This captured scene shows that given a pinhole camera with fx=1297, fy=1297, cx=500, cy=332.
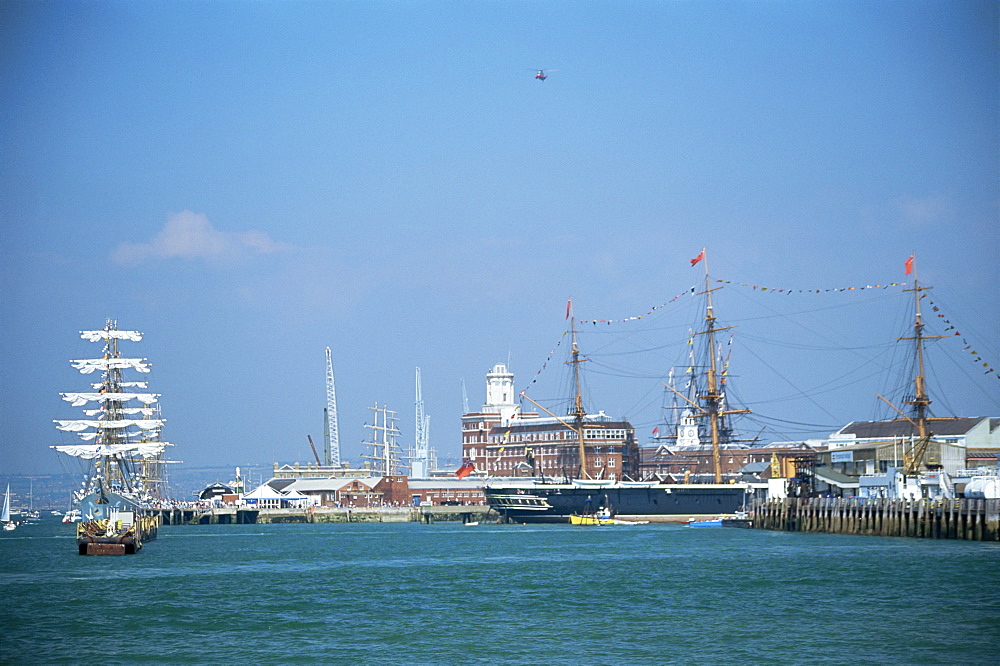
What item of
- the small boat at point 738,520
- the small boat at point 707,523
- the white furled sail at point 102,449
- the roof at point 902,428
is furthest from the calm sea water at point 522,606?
the roof at point 902,428

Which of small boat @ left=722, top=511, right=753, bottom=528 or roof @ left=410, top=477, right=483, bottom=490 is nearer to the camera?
small boat @ left=722, top=511, right=753, bottom=528

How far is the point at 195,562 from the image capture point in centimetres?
6425

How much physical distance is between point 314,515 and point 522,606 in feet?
341

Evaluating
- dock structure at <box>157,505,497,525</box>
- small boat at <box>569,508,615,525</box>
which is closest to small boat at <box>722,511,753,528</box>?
small boat at <box>569,508,615,525</box>

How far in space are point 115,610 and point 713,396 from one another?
3226 inches

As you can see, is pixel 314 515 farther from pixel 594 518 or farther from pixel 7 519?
pixel 594 518

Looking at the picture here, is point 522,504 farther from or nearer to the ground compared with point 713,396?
nearer to the ground

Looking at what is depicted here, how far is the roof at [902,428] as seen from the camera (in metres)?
123

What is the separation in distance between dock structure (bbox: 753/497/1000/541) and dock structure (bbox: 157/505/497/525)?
5354 cm

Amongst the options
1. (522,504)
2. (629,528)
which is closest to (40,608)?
(629,528)

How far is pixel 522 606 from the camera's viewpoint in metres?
41.8

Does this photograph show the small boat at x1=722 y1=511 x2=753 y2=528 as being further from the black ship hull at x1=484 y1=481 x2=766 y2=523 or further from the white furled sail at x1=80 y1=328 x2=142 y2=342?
the white furled sail at x1=80 y1=328 x2=142 y2=342

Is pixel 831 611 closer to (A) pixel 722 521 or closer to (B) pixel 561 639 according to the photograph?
(B) pixel 561 639

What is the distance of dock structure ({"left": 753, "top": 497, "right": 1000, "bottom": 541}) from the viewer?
212 ft
